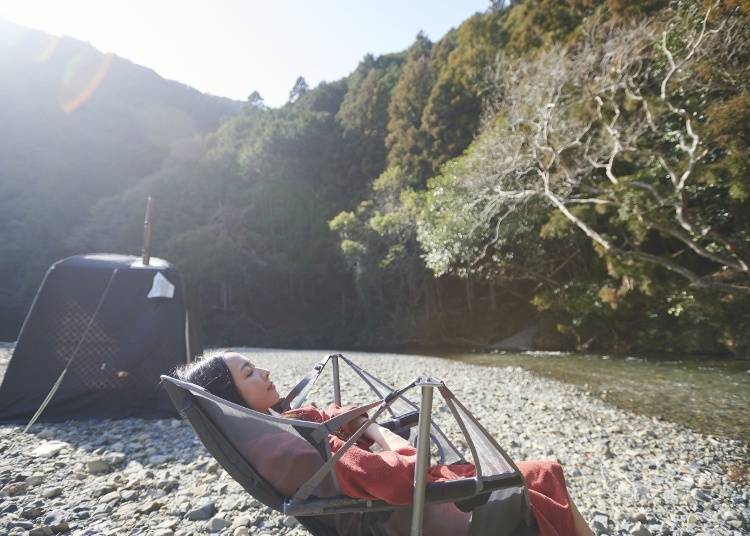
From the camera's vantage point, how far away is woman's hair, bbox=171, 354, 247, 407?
1823mm

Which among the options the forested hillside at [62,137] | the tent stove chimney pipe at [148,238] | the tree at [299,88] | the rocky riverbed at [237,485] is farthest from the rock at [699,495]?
the tree at [299,88]

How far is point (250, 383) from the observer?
188cm

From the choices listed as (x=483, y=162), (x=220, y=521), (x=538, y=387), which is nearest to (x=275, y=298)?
(x=483, y=162)

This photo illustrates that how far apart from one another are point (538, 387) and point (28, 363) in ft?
22.9

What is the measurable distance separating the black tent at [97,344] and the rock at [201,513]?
7.87 feet

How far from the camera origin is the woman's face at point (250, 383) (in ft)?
6.14

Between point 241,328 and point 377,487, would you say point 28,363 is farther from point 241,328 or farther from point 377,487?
point 241,328

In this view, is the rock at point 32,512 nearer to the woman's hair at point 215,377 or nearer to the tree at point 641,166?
the woman's hair at point 215,377

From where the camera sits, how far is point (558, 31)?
13.3 metres

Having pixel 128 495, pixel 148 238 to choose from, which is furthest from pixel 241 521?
pixel 148 238

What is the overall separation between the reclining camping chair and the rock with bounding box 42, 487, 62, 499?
2007 mm

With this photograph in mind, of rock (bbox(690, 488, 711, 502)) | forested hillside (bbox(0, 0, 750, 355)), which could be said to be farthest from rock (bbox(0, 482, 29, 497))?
forested hillside (bbox(0, 0, 750, 355))

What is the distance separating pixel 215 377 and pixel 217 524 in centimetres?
116

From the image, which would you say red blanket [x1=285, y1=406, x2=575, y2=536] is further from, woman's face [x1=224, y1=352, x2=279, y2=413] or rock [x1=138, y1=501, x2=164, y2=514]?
rock [x1=138, y1=501, x2=164, y2=514]
